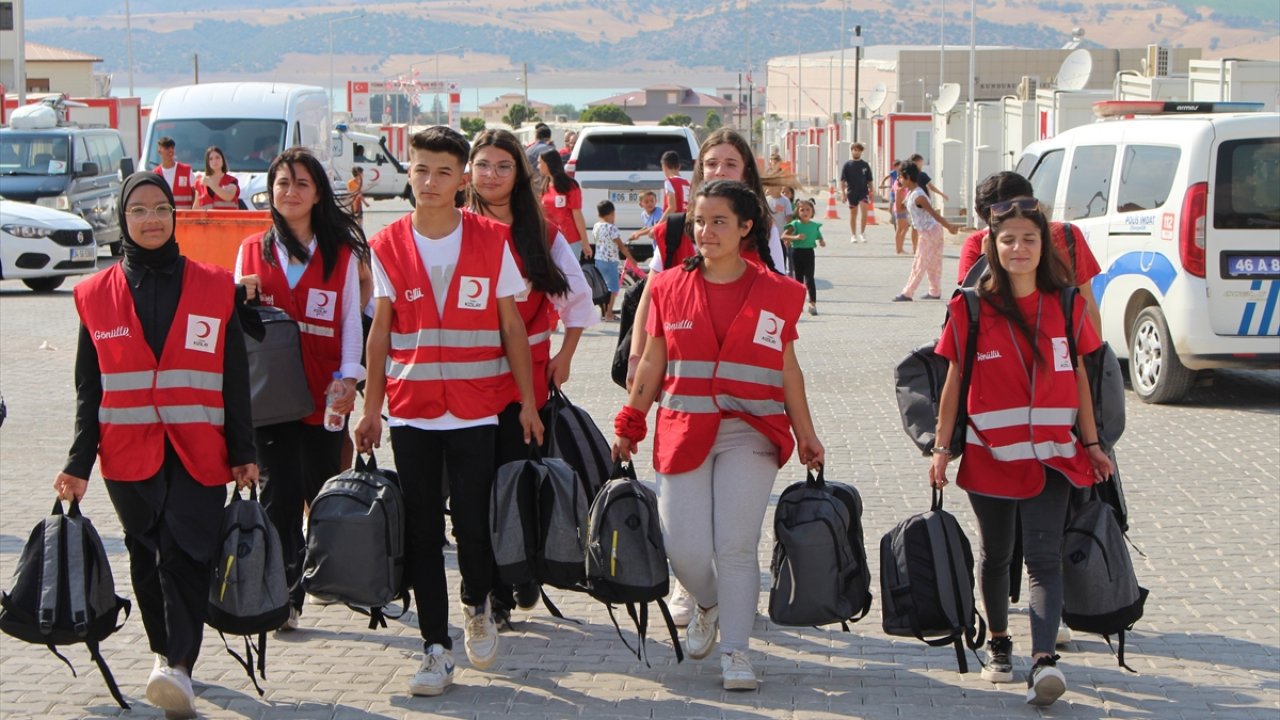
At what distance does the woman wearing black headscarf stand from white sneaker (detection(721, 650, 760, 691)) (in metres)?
1.70

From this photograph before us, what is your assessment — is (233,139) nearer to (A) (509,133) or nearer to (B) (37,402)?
(B) (37,402)

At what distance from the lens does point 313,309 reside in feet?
21.4

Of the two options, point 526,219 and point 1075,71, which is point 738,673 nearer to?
point 526,219

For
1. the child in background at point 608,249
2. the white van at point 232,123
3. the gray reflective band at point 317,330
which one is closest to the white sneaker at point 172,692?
the gray reflective band at point 317,330

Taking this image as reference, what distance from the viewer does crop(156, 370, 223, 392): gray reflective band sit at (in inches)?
218

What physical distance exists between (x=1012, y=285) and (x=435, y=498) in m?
2.06

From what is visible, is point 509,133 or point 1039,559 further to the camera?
point 509,133

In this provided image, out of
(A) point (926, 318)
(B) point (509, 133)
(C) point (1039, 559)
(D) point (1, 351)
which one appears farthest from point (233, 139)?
(C) point (1039, 559)

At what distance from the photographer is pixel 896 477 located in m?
9.92

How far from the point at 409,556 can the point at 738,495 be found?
3.73ft

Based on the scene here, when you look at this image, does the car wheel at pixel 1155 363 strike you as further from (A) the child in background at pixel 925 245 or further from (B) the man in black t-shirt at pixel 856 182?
(B) the man in black t-shirt at pixel 856 182

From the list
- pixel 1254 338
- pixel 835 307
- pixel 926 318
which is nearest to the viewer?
pixel 1254 338

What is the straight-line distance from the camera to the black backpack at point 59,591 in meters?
5.38

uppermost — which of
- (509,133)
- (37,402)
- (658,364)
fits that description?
(509,133)
